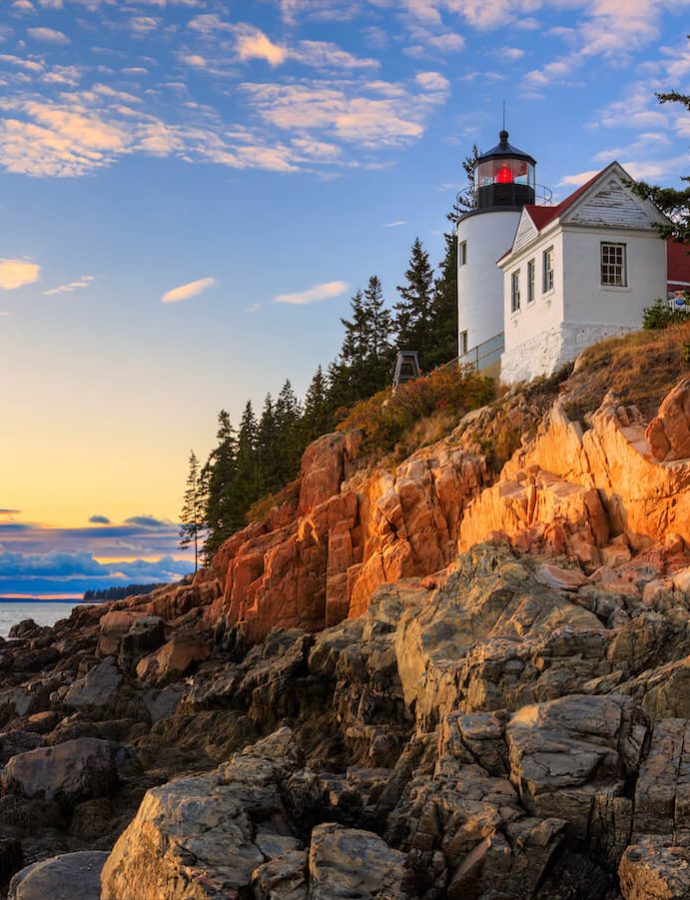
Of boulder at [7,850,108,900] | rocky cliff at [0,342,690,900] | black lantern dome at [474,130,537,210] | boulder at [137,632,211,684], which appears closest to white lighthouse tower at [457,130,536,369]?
black lantern dome at [474,130,537,210]

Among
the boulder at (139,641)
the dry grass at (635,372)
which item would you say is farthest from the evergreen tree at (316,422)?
the dry grass at (635,372)

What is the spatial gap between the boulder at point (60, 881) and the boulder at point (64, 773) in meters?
5.15

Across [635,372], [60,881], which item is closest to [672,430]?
[635,372]

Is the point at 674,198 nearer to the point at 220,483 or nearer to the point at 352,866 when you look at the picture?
the point at 352,866

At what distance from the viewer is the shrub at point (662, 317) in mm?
27422

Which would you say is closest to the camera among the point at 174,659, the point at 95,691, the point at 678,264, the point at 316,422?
the point at 95,691

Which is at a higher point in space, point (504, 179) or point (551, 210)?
point (504, 179)

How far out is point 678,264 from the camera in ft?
108

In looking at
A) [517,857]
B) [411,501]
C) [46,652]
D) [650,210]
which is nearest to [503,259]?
[650,210]

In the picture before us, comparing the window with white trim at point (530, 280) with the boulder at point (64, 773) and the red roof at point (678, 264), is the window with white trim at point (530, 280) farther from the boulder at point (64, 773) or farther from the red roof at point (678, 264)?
the boulder at point (64, 773)

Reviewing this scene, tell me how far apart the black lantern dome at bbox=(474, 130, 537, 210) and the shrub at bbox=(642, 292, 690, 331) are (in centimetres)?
1129

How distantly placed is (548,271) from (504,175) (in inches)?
391

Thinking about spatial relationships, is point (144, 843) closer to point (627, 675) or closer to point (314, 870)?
point (314, 870)

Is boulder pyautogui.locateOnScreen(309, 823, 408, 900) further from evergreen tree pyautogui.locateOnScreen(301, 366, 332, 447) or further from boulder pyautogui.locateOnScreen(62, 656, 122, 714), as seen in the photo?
evergreen tree pyautogui.locateOnScreen(301, 366, 332, 447)
